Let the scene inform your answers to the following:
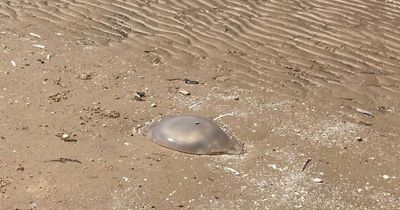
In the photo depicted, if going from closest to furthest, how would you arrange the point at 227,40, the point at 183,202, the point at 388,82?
1. the point at 183,202
2. the point at 388,82
3. the point at 227,40

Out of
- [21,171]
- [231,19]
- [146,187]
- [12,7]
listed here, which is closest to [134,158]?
[146,187]

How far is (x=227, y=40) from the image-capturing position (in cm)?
782

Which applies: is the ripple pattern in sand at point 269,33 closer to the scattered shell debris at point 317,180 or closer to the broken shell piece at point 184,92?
the broken shell piece at point 184,92

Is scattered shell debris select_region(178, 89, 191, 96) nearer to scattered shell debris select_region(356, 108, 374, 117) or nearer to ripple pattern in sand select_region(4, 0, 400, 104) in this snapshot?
ripple pattern in sand select_region(4, 0, 400, 104)

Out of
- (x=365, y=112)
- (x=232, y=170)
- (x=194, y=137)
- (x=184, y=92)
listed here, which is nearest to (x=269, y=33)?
(x=184, y=92)

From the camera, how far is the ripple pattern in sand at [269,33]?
6.91 metres

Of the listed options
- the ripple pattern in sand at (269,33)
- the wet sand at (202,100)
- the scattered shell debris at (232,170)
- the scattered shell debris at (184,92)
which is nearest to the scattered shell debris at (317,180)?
the wet sand at (202,100)

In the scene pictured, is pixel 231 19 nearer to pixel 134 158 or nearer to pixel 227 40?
pixel 227 40

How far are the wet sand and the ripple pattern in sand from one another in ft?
0.09

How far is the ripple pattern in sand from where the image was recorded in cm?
691

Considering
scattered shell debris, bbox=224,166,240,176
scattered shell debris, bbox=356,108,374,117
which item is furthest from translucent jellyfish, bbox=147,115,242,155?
scattered shell debris, bbox=356,108,374,117

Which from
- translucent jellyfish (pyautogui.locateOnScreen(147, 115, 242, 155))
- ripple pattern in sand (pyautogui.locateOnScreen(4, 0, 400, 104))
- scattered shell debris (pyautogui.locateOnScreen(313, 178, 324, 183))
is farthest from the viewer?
ripple pattern in sand (pyautogui.locateOnScreen(4, 0, 400, 104))

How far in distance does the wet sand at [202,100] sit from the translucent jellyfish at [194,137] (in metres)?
0.09

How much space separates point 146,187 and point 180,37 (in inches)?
132
